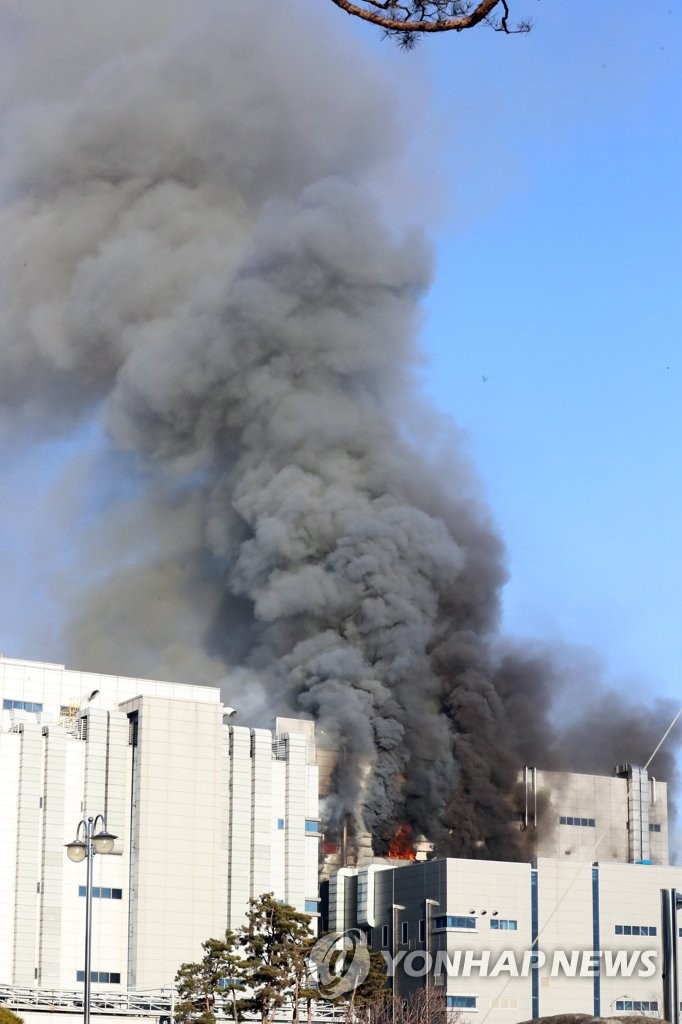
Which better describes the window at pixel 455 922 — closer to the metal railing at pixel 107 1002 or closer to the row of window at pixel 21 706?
the metal railing at pixel 107 1002

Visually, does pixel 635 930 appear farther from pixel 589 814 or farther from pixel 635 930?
pixel 589 814

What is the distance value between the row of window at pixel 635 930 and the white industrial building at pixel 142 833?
14.6 meters

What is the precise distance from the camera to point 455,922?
3022 inches

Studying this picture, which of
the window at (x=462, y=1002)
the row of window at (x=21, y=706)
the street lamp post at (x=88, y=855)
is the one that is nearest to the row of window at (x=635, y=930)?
the window at (x=462, y=1002)

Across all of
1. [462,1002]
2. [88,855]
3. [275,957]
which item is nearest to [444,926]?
[462,1002]

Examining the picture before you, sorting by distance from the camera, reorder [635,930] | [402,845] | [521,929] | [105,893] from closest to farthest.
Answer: [105,893] → [521,929] → [635,930] → [402,845]

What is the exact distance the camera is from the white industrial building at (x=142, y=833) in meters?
73.0

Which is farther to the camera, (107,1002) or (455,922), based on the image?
(455,922)

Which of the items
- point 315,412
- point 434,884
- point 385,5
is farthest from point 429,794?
point 385,5

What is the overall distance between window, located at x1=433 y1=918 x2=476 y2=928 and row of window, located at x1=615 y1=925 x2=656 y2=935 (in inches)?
301

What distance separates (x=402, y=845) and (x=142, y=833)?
22.6m

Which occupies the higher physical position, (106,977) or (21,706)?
(21,706)

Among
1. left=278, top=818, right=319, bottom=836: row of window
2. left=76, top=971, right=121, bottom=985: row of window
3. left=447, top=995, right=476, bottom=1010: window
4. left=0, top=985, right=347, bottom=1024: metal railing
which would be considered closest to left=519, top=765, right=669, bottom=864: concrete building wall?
left=278, top=818, right=319, bottom=836: row of window

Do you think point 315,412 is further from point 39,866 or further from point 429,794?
point 39,866
